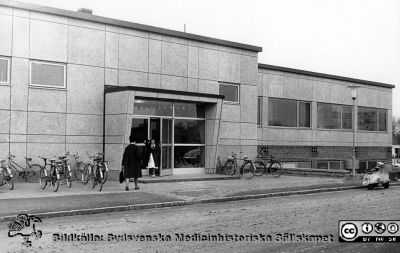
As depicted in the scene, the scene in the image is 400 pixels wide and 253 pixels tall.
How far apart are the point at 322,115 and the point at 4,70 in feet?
69.8

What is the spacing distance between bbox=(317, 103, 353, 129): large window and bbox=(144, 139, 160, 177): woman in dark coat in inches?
608

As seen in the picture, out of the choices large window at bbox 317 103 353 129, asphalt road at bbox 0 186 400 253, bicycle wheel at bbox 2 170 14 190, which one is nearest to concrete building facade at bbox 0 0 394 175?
bicycle wheel at bbox 2 170 14 190

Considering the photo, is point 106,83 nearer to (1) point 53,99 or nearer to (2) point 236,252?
(1) point 53,99

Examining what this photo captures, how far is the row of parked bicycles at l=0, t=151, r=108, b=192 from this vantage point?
53.5 feet

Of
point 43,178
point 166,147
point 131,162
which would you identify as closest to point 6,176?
point 43,178

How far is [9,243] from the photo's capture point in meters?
8.44

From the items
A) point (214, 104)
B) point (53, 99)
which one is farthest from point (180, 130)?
point (53, 99)

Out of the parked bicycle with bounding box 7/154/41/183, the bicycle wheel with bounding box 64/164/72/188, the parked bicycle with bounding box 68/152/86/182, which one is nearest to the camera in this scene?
the bicycle wheel with bounding box 64/164/72/188

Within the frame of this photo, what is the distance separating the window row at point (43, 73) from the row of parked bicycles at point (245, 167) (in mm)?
7988

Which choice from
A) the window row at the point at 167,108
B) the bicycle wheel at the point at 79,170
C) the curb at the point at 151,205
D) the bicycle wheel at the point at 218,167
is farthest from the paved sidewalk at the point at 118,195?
the window row at the point at 167,108

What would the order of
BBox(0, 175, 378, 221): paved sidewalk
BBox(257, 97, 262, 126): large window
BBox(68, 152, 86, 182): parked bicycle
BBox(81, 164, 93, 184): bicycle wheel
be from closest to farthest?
BBox(0, 175, 378, 221): paved sidewalk → BBox(81, 164, 93, 184): bicycle wheel → BBox(68, 152, 86, 182): parked bicycle → BBox(257, 97, 262, 126): large window

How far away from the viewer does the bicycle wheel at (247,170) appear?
23017 mm

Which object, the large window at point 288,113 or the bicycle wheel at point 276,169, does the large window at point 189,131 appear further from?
the large window at point 288,113

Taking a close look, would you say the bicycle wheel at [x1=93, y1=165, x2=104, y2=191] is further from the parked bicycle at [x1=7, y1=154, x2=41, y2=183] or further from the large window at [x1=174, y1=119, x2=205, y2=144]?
the large window at [x1=174, y1=119, x2=205, y2=144]
